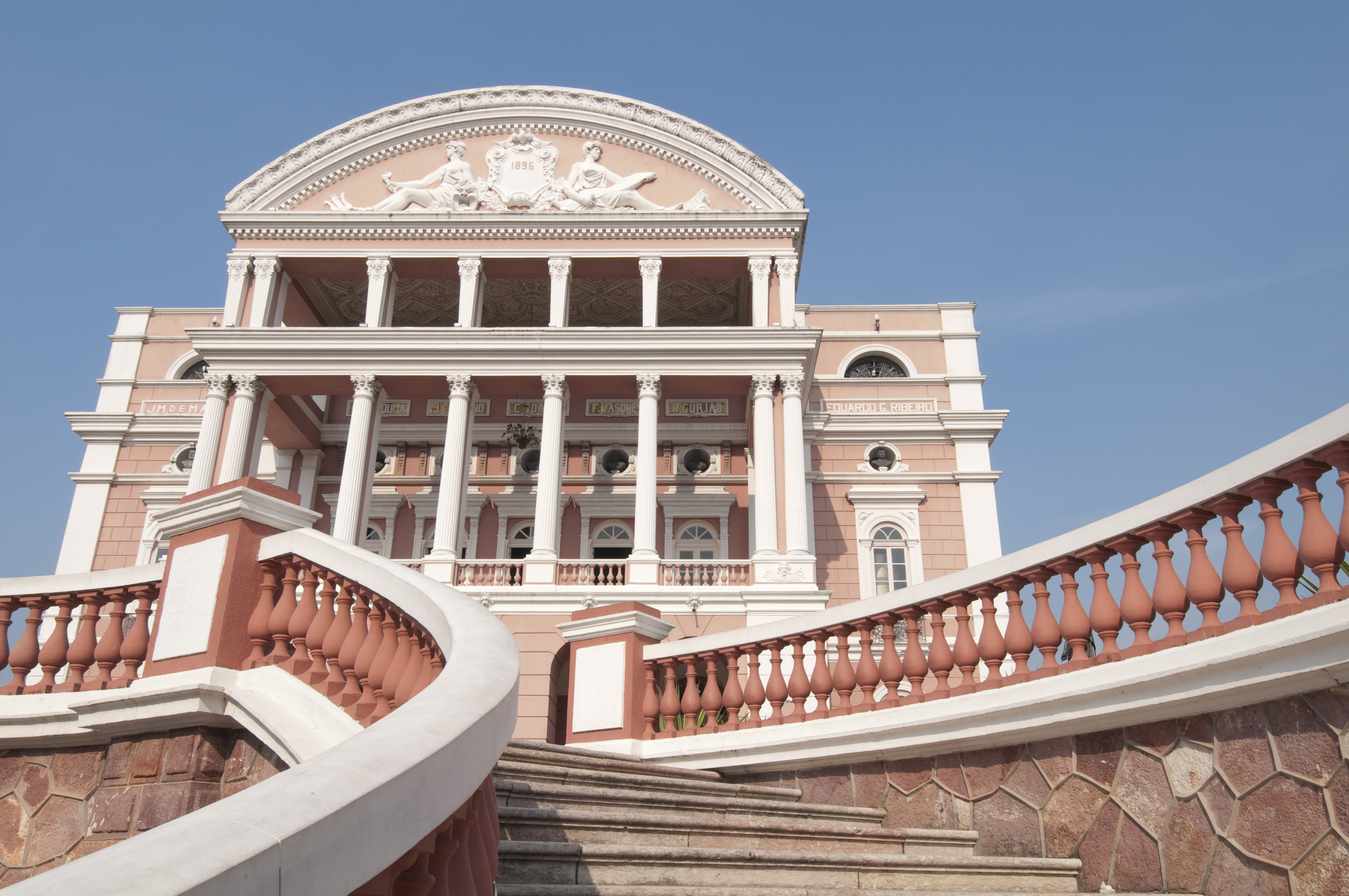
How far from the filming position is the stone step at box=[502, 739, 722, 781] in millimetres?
6324

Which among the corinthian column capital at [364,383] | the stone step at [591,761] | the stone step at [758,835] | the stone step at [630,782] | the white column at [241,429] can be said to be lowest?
the stone step at [758,835]

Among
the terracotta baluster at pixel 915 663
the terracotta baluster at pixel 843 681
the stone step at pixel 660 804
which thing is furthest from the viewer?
the terracotta baluster at pixel 843 681

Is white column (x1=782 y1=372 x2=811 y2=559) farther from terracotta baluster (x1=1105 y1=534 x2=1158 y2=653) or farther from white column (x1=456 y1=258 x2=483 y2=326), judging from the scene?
terracotta baluster (x1=1105 y1=534 x2=1158 y2=653)

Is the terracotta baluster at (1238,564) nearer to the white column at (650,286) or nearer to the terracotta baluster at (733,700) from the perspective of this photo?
the terracotta baluster at (733,700)

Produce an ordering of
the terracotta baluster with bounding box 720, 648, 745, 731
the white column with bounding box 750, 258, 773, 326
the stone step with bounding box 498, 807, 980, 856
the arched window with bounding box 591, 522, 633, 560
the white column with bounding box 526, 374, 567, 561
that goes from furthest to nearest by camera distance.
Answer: the arched window with bounding box 591, 522, 633, 560
the white column with bounding box 750, 258, 773, 326
the white column with bounding box 526, 374, 567, 561
the terracotta baluster with bounding box 720, 648, 745, 731
the stone step with bounding box 498, 807, 980, 856

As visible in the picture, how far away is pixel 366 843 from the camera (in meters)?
2.10

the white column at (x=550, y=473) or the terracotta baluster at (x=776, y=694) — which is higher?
the white column at (x=550, y=473)

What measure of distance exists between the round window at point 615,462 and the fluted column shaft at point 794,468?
4338 millimetres

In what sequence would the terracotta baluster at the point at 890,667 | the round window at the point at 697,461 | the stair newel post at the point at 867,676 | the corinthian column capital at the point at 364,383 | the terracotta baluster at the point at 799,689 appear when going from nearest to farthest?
the terracotta baluster at the point at 890,667
the stair newel post at the point at 867,676
the terracotta baluster at the point at 799,689
the corinthian column capital at the point at 364,383
the round window at the point at 697,461

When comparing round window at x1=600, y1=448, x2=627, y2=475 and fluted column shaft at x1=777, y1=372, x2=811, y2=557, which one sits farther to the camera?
round window at x1=600, y1=448, x2=627, y2=475

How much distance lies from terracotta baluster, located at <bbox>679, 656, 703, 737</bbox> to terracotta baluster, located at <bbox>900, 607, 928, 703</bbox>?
1.71m

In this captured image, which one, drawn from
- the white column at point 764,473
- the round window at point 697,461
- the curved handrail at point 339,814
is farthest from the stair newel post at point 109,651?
the round window at point 697,461

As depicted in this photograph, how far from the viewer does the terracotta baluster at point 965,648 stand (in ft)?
18.7

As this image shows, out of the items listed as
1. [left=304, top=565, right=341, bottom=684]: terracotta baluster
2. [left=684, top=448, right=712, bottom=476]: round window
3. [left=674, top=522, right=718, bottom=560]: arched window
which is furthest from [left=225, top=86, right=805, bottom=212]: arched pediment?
[left=304, top=565, right=341, bottom=684]: terracotta baluster
